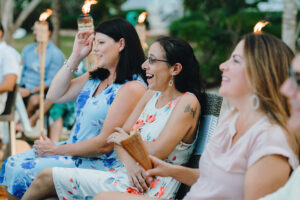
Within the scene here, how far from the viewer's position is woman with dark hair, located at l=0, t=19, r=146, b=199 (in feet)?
10.2

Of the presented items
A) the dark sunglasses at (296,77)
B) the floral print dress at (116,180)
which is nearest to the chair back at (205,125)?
the floral print dress at (116,180)

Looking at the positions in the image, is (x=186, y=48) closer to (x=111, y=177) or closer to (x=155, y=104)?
(x=155, y=104)

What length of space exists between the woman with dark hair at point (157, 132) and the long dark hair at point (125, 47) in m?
0.30

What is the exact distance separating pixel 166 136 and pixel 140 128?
0.32 m

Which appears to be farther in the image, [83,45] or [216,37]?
[216,37]

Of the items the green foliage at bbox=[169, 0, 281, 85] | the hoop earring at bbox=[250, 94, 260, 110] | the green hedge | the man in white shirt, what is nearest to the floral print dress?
the hoop earring at bbox=[250, 94, 260, 110]

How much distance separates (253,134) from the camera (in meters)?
1.95

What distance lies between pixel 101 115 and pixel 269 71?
1518 millimetres

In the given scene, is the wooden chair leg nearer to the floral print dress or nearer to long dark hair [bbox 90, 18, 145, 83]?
long dark hair [bbox 90, 18, 145, 83]

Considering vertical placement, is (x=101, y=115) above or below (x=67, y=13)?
above

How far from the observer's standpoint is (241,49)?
2070mm

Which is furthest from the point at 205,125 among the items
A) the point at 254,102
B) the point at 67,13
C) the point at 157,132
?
the point at 67,13

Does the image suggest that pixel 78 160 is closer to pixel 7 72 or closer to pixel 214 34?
pixel 7 72

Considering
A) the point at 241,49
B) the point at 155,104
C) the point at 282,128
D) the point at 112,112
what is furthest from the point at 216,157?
the point at 112,112
